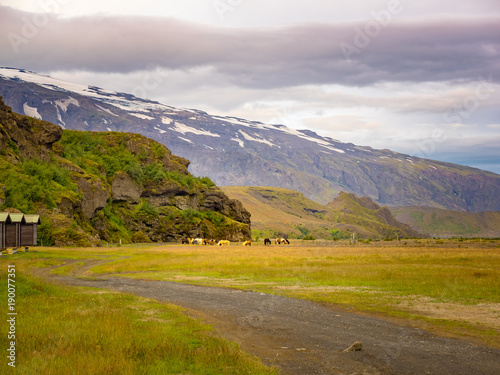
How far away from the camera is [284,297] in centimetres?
2773

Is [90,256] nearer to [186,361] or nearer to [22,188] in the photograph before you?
[22,188]

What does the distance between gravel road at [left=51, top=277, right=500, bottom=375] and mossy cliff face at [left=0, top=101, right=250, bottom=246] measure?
210 ft

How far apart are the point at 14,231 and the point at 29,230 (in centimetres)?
349

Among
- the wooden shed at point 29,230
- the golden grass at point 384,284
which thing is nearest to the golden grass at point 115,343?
the golden grass at point 384,284

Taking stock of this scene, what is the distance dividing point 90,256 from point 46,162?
51.8 m

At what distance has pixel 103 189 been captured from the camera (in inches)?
4439

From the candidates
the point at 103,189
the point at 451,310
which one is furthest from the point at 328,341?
the point at 103,189

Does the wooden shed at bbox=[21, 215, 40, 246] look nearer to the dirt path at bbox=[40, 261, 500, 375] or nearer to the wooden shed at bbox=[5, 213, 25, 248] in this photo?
the wooden shed at bbox=[5, 213, 25, 248]

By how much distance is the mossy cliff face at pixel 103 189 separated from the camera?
84.3 metres

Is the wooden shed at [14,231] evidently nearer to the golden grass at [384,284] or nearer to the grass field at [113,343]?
the golden grass at [384,284]

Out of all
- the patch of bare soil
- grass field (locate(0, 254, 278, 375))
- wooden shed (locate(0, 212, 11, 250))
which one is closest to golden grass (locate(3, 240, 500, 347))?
the patch of bare soil

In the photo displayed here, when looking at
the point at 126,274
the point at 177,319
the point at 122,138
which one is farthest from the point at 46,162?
the point at 177,319

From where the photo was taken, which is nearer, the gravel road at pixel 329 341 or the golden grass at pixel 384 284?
the gravel road at pixel 329 341

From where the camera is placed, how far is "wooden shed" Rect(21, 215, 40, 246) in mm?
70938
